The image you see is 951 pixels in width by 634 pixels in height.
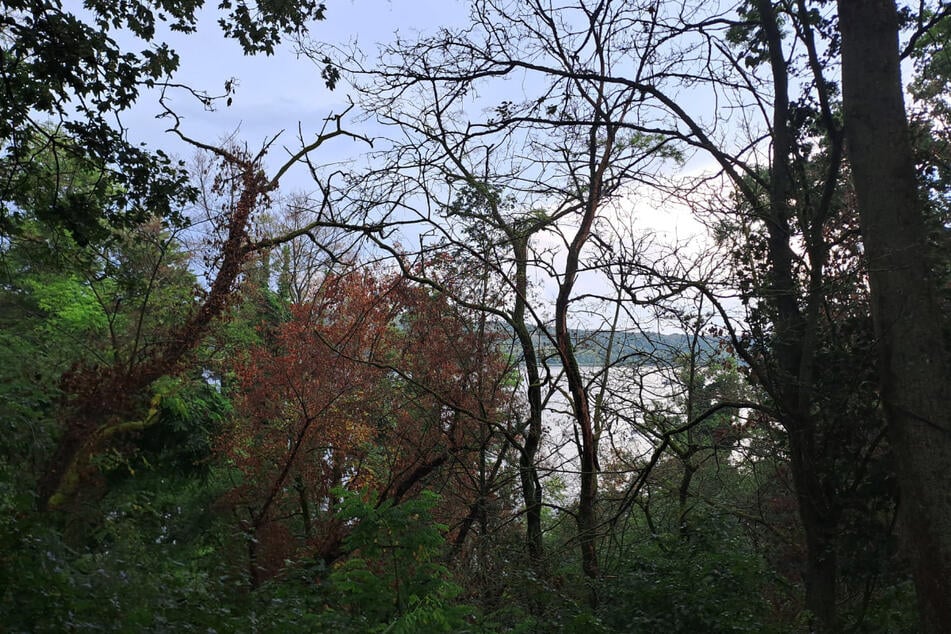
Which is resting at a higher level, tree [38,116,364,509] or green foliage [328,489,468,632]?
tree [38,116,364,509]

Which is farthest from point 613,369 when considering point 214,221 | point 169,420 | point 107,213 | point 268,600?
point 169,420

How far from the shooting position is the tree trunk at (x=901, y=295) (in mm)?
4977

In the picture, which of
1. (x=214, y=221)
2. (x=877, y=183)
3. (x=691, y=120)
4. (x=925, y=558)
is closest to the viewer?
(x=925, y=558)

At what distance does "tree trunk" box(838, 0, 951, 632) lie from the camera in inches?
196

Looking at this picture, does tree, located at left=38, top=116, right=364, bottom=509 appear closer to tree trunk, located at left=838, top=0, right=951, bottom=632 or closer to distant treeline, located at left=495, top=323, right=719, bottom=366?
distant treeline, located at left=495, top=323, right=719, bottom=366

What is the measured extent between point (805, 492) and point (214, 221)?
10.1 metres

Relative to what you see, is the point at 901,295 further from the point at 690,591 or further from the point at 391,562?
the point at 391,562

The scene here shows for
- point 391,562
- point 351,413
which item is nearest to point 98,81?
point 391,562

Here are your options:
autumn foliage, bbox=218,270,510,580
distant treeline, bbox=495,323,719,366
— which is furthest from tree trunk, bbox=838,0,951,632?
autumn foliage, bbox=218,270,510,580

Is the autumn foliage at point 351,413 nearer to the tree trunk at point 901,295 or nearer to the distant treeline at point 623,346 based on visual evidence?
the distant treeline at point 623,346

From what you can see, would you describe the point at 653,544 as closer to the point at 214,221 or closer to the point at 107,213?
the point at 107,213

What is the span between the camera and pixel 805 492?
6645mm

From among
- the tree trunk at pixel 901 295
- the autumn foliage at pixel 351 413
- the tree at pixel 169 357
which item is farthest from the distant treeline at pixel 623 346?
the tree at pixel 169 357

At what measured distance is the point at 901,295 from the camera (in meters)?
5.40
